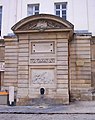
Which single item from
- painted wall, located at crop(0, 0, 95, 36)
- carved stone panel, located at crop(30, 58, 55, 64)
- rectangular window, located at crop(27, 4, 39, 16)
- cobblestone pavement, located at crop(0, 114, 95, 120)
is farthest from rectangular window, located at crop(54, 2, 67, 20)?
cobblestone pavement, located at crop(0, 114, 95, 120)

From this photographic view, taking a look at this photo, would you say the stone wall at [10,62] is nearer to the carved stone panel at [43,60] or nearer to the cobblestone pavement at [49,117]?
the carved stone panel at [43,60]

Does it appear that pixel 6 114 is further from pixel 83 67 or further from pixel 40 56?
pixel 83 67

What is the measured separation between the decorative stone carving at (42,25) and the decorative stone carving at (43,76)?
2578 mm

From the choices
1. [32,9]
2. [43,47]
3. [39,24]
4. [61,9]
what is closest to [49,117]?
[43,47]

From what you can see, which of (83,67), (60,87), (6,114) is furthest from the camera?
(83,67)

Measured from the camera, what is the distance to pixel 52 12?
683 inches

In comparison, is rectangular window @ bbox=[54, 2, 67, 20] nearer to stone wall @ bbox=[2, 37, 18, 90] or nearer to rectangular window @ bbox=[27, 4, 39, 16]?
rectangular window @ bbox=[27, 4, 39, 16]

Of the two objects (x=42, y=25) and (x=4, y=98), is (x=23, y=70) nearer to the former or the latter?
(x=4, y=98)

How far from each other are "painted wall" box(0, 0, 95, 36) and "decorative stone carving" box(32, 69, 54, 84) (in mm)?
4508

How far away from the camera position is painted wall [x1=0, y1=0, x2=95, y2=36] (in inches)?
657

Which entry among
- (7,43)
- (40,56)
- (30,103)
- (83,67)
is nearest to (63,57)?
(40,56)

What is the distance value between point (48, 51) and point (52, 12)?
4.46 metres

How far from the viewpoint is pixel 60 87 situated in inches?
545

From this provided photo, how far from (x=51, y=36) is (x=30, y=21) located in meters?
1.61
